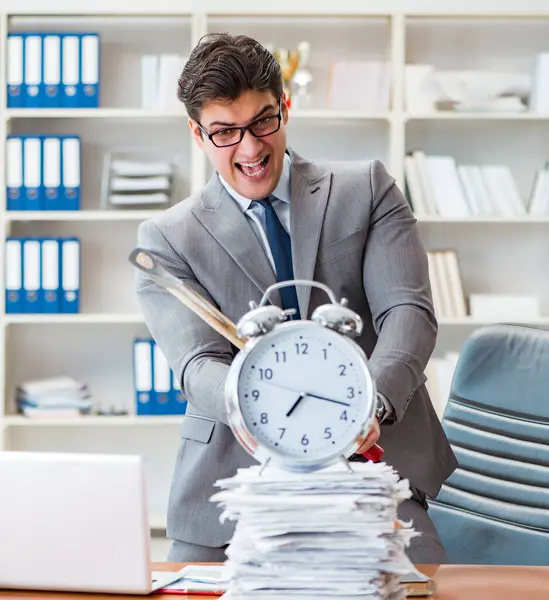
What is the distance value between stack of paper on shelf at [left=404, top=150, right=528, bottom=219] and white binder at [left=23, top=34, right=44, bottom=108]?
5.03 feet

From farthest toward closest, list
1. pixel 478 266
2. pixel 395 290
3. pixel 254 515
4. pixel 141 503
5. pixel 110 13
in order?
1. pixel 478 266
2. pixel 110 13
3. pixel 395 290
4. pixel 141 503
5. pixel 254 515

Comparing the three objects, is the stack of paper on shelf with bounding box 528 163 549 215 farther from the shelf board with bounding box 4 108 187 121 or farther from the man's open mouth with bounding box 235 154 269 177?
the man's open mouth with bounding box 235 154 269 177

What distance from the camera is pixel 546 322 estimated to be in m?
4.09

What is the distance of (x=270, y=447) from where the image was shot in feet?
3.62

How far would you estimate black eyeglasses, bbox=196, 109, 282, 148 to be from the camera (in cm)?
168

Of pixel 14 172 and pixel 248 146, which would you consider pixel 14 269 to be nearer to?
pixel 14 172

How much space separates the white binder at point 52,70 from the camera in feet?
13.1

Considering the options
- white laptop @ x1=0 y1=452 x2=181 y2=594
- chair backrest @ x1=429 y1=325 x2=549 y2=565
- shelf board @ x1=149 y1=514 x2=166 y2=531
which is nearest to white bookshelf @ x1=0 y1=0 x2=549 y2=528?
shelf board @ x1=149 y1=514 x2=166 y2=531

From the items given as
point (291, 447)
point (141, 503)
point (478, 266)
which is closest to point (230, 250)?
point (141, 503)

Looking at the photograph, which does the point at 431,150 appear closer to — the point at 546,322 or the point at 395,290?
the point at 546,322

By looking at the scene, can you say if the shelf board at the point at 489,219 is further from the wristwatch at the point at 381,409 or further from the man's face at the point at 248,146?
the wristwatch at the point at 381,409

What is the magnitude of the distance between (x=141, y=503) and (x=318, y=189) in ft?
2.58

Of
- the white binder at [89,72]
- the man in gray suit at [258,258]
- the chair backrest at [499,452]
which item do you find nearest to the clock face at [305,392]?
the man in gray suit at [258,258]

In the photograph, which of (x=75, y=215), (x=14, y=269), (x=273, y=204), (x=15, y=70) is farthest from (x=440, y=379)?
(x=273, y=204)
